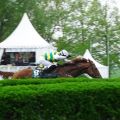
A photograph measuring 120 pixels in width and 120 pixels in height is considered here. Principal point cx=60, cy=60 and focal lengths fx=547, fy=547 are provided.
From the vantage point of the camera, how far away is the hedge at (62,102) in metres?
7.96

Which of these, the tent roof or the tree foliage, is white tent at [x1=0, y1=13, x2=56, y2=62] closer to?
the tent roof

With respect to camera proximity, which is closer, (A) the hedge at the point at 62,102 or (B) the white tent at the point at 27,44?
(A) the hedge at the point at 62,102

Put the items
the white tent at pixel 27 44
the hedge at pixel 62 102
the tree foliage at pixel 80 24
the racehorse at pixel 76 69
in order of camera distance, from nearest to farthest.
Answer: the hedge at pixel 62 102
the racehorse at pixel 76 69
the white tent at pixel 27 44
the tree foliage at pixel 80 24

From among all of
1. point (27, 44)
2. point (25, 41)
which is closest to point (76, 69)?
point (27, 44)

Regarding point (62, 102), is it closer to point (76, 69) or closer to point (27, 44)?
point (76, 69)

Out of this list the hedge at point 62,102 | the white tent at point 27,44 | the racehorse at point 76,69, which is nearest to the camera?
the hedge at point 62,102

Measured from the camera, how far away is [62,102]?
834 centimetres

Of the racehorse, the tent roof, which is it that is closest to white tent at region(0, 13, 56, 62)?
the tent roof

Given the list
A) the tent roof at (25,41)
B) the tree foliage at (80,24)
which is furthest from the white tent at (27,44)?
the tree foliage at (80,24)

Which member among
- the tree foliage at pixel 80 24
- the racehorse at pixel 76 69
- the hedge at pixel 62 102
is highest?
the tree foliage at pixel 80 24

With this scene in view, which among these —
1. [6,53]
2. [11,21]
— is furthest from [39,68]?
[11,21]

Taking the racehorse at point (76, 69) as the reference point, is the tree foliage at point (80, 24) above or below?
above

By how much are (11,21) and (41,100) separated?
112 ft

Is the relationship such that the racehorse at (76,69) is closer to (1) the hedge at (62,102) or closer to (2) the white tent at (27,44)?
(1) the hedge at (62,102)
